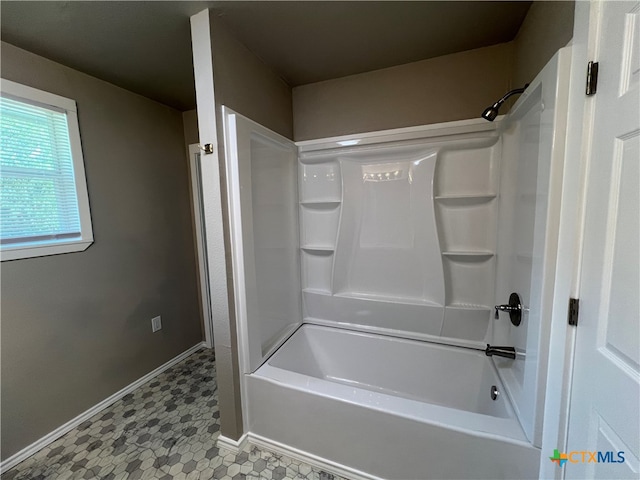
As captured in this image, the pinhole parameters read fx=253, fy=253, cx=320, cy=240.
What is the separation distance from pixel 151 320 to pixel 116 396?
0.56 m

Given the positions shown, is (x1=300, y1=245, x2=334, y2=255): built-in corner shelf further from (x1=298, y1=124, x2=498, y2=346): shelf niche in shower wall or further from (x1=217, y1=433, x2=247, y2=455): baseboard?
(x1=217, y1=433, x2=247, y2=455): baseboard

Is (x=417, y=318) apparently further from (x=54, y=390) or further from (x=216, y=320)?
(x=54, y=390)

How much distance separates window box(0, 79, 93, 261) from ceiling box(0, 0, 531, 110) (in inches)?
12.3

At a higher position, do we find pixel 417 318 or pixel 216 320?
pixel 216 320

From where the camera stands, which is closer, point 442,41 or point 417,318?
point 442,41

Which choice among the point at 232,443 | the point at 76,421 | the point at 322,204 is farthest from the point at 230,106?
the point at 76,421

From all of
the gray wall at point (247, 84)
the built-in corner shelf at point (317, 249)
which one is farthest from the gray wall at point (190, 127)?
the built-in corner shelf at point (317, 249)

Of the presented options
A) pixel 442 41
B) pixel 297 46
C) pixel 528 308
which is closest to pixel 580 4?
pixel 442 41

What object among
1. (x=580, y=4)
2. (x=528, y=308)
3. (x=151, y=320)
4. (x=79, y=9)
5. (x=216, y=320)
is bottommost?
(x=151, y=320)

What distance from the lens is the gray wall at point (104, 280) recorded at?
4.77 ft

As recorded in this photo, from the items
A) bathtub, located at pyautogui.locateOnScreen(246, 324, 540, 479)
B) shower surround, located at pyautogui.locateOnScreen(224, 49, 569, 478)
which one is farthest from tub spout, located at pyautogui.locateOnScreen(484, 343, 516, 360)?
bathtub, located at pyautogui.locateOnScreen(246, 324, 540, 479)

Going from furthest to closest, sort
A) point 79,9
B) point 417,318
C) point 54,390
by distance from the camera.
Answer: point 417,318
point 54,390
point 79,9

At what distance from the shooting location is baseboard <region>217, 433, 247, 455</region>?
1.46 meters

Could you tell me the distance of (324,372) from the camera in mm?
1962
